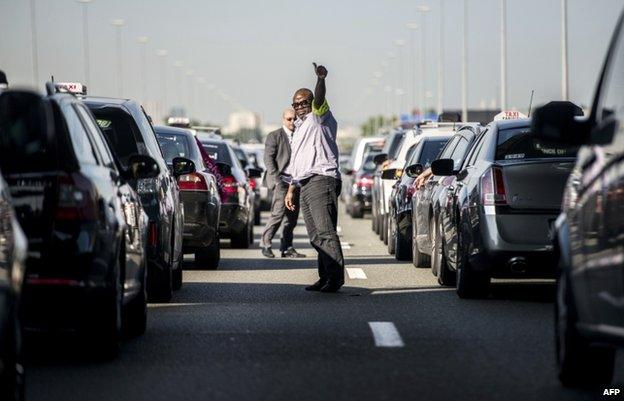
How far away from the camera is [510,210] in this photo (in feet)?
43.3

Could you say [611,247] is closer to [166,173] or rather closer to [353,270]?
[166,173]

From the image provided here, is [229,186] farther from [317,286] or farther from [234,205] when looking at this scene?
[317,286]

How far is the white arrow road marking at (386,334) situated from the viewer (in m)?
10.6

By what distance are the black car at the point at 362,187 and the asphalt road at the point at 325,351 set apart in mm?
19624

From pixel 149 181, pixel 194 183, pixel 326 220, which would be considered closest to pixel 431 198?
pixel 326 220

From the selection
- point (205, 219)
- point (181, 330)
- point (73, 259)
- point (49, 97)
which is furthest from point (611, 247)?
point (205, 219)

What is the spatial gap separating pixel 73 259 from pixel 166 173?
16.4 feet

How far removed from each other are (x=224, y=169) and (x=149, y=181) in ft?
27.5

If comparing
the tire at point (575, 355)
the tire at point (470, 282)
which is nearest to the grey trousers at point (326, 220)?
the tire at point (470, 282)

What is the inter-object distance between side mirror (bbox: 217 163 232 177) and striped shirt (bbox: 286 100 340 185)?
6504 mm

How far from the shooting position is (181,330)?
11523 mm
